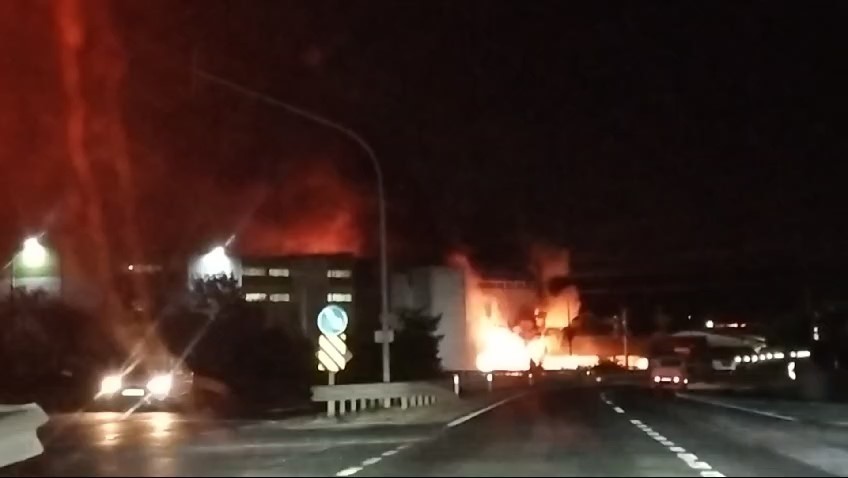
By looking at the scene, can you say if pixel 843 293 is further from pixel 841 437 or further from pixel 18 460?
pixel 18 460

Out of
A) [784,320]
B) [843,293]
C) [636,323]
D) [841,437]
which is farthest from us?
[636,323]

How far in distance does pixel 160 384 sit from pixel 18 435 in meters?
21.6

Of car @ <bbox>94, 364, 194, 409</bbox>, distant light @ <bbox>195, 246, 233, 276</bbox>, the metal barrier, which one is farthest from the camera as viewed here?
distant light @ <bbox>195, 246, 233, 276</bbox>

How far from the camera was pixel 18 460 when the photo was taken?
21.5 m

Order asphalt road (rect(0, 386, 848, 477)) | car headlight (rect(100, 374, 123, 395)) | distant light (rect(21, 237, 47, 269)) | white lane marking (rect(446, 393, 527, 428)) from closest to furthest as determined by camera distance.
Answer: asphalt road (rect(0, 386, 848, 477)) < white lane marking (rect(446, 393, 527, 428)) < car headlight (rect(100, 374, 123, 395)) < distant light (rect(21, 237, 47, 269))

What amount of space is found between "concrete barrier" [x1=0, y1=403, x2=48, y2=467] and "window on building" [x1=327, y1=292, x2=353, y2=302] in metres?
50.3

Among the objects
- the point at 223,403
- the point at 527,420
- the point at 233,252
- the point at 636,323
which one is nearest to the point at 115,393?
the point at 223,403

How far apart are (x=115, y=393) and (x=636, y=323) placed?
9767 centimetres

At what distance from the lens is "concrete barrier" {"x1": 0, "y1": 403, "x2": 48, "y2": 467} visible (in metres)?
21.9

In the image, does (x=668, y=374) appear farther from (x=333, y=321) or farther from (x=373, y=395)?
(x=333, y=321)

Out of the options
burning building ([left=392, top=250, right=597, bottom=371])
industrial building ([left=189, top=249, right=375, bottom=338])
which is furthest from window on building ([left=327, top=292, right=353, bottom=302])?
burning building ([left=392, top=250, right=597, bottom=371])

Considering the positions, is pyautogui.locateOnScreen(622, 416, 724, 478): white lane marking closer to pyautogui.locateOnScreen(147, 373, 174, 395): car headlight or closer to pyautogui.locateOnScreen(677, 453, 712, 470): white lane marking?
pyautogui.locateOnScreen(677, 453, 712, 470): white lane marking

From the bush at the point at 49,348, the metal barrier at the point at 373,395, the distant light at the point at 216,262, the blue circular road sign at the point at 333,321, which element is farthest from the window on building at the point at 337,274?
the blue circular road sign at the point at 333,321

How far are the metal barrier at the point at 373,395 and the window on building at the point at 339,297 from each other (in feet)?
99.8
